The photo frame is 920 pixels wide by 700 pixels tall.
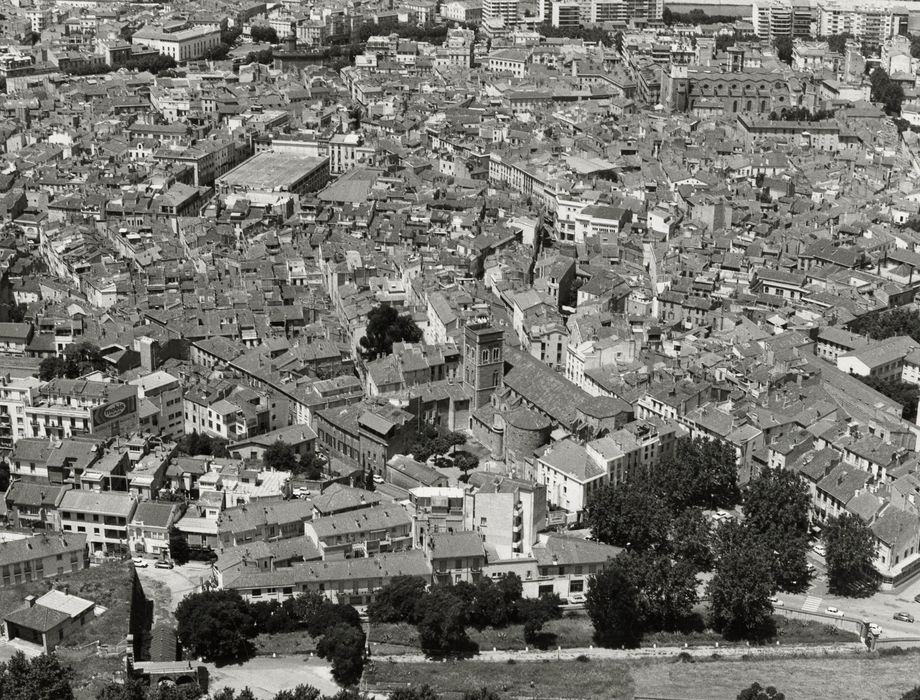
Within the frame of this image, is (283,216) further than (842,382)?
Yes

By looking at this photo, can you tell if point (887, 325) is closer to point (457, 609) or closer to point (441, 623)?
point (457, 609)

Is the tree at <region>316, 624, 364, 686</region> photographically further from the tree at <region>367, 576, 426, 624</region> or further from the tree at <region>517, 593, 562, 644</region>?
the tree at <region>517, 593, 562, 644</region>

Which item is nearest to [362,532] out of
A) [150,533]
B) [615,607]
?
[150,533]

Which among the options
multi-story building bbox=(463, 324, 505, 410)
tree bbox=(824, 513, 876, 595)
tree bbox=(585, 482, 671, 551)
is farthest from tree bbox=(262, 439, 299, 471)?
tree bbox=(824, 513, 876, 595)

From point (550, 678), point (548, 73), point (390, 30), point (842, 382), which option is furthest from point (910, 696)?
point (390, 30)

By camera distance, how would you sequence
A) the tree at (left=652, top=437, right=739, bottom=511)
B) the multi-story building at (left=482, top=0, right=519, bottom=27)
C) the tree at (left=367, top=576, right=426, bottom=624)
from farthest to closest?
the multi-story building at (left=482, top=0, right=519, bottom=27) → the tree at (left=652, top=437, right=739, bottom=511) → the tree at (left=367, top=576, right=426, bottom=624)

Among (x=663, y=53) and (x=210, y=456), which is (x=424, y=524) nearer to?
(x=210, y=456)

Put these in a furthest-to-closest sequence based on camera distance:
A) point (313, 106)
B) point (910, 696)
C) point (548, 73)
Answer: point (548, 73) → point (313, 106) → point (910, 696)

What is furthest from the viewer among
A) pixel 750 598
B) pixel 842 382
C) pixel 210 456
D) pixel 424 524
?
pixel 842 382
